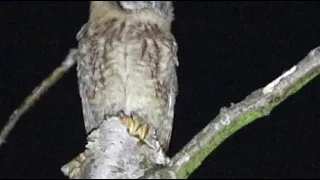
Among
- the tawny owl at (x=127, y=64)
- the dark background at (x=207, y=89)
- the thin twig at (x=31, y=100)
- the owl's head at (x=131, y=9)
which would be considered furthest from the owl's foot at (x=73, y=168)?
the dark background at (x=207, y=89)

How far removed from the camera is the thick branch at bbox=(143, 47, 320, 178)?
1444 millimetres

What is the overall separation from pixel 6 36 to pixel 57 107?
0.48 meters

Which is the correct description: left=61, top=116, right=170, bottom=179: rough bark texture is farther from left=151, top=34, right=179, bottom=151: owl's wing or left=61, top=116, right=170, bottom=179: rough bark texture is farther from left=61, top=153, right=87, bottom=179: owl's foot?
left=151, top=34, right=179, bottom=151: owl's wing

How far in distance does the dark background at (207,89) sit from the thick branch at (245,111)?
2212mm

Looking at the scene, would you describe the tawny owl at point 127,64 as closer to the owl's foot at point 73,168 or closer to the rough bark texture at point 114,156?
the rough bark texture at point 114,156

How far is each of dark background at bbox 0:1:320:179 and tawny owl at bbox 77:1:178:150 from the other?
1.10 m

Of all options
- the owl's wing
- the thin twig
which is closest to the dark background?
the owl's wing

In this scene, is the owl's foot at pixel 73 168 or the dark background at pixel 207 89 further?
the dark background at pixel 207 89

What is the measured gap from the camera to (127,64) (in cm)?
244

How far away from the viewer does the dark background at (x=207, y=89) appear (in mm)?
3697

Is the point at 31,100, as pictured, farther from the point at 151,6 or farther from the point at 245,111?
the point at 151,6

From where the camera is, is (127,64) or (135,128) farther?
(127,64)

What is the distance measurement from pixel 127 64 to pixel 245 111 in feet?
3.34

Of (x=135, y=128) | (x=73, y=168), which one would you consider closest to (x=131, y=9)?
(x=135, y=128)
